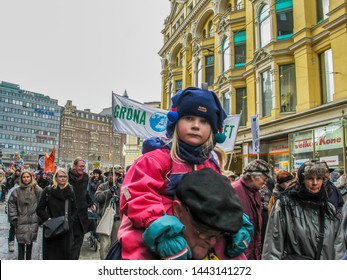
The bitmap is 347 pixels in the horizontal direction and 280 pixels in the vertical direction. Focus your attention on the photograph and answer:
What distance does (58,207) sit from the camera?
5.18m

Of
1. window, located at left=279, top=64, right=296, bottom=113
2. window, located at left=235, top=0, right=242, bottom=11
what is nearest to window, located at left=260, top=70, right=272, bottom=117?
window, located at left=279, top=64, right=296, bottom=113

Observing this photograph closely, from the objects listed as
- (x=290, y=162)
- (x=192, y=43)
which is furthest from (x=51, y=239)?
(x=192, y=43)

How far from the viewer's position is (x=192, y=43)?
88.9 ft

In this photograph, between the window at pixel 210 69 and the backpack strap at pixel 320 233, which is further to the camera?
the window at pixel 210 69

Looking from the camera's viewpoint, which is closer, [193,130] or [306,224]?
[193,130]

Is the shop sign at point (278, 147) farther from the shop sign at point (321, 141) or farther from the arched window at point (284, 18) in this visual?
the arched window at point (284, 18)

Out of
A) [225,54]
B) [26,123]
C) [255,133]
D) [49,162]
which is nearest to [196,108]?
[255,133]

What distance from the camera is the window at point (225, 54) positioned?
21548mm

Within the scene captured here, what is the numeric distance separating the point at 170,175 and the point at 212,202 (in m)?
0.31

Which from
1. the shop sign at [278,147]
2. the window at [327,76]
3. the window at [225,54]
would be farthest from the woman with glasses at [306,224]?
the window at [225,54]

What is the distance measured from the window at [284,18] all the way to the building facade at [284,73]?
0.16 feet

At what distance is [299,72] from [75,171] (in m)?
13.1

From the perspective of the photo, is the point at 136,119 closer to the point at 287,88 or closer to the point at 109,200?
the point at 109,200
